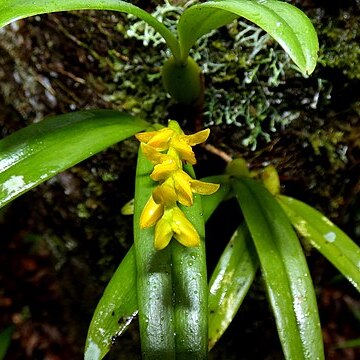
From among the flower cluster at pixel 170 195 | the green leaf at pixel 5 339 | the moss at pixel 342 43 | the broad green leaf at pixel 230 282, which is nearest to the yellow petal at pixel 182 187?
the flower cluster at pixel 170 195

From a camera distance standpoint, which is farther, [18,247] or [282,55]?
[18,247]

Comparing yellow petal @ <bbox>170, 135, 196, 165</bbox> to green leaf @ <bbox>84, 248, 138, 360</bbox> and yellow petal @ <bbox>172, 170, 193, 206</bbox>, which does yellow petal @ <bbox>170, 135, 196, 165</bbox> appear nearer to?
yellow petal @ <bbox>172, 170, 193, 206</bbox>

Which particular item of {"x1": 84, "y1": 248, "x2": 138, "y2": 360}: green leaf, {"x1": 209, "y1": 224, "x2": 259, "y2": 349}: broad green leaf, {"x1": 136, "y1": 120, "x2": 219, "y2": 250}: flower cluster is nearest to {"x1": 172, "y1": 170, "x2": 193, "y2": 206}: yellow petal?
{"x1": 136, "y1": 120, "x2": 219, "y2": 250}: flower cluster

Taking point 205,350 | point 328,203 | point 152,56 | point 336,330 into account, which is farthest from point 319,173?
point 336,330

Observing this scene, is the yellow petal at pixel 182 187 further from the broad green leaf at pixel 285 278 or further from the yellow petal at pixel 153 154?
the broad green leaf at pixel 285 278

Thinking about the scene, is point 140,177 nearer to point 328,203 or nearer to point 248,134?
point 248,134

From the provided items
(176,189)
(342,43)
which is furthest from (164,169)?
(342,43)

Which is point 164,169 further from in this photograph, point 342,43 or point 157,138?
point 342,43

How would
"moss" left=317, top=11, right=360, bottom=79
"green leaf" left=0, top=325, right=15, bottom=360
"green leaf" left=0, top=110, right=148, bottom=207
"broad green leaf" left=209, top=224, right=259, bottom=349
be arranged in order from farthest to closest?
"green leaf" left=0, top=325, right=15, bottom=360 → "moss" left=317, top=11, right=360, bottom=79 → "broad green leaf" left=209, top=224, right=259, bottom=349 → "green leaf" left=0, top=110, right=148, bottom=207
